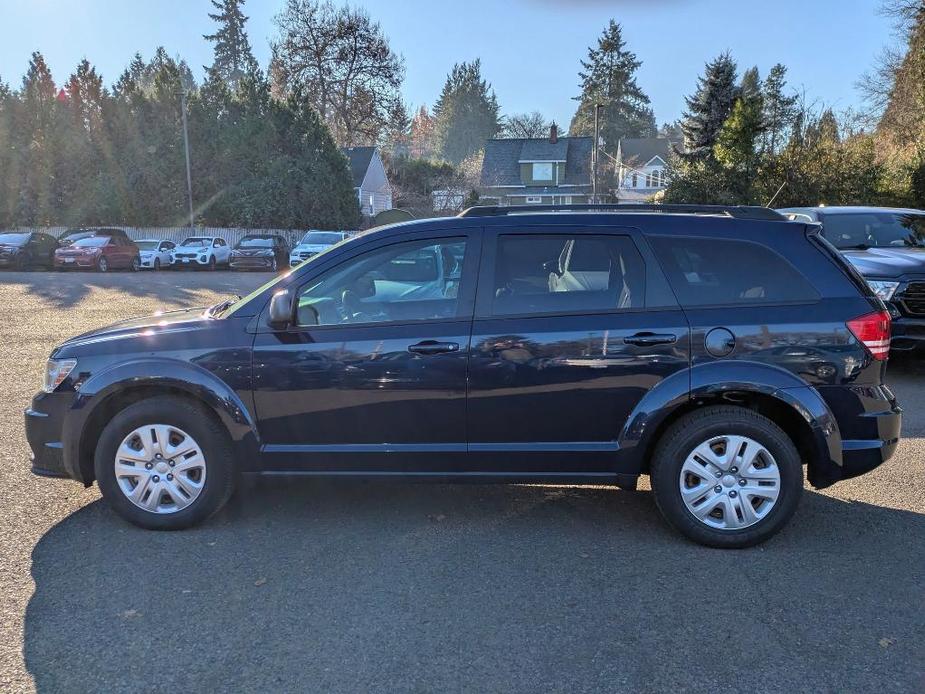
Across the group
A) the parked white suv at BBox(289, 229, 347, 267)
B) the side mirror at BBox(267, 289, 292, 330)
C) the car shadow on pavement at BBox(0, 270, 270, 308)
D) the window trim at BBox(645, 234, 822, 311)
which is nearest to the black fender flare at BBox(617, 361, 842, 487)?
the window trim at BBox(645, 234, 822, 311)

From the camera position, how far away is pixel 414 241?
4.26 m

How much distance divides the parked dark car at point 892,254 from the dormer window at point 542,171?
5028cm

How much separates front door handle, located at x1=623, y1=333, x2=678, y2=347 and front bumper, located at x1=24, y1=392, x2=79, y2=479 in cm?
323

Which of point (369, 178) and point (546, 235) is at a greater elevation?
point (369, 178)

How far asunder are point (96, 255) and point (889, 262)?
2523 cm

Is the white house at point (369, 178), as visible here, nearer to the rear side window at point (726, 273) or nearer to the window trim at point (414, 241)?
the window trim at point (414, 241)

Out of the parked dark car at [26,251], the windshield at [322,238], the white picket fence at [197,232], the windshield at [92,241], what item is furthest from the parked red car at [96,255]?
the white picket fence at [197,232]

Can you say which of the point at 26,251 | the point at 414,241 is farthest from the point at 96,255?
the point at 414,241

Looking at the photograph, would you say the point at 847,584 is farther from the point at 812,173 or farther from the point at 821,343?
the point at 812,173

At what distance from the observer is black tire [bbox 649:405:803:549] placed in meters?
3.95

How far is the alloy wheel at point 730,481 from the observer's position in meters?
3.97

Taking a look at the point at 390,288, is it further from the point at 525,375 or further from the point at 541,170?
the point at 541,170

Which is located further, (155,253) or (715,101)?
(715,101)

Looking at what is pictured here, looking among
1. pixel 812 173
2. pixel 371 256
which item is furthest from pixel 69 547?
pixel 812 173
